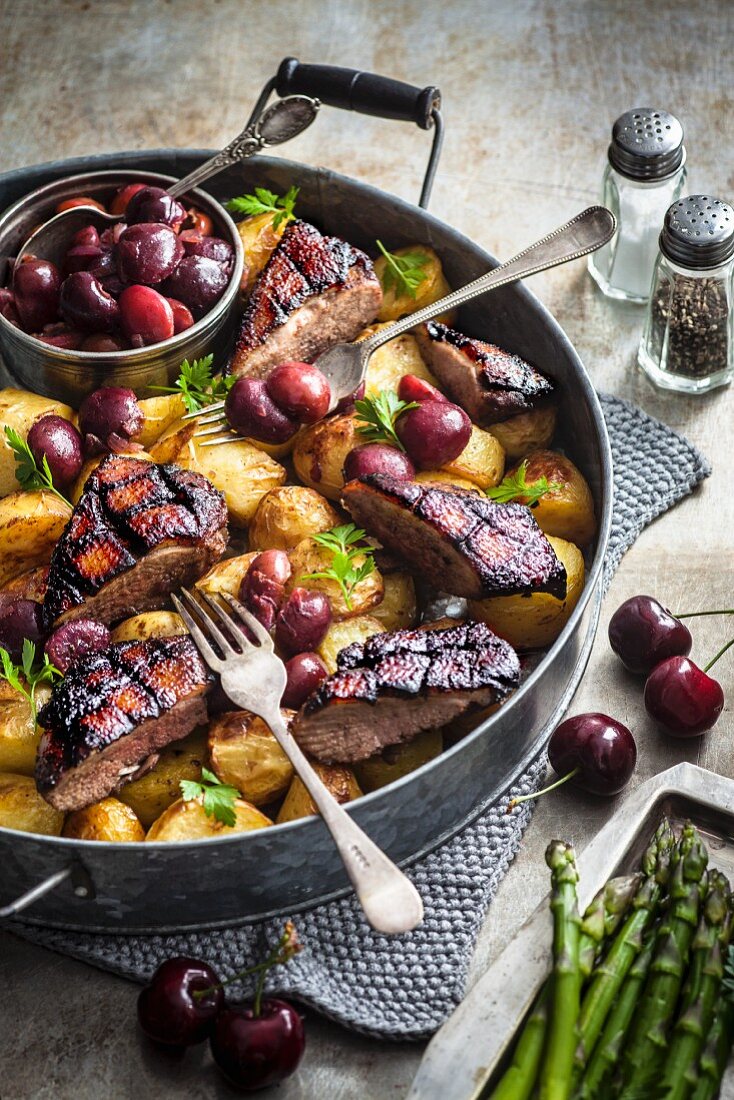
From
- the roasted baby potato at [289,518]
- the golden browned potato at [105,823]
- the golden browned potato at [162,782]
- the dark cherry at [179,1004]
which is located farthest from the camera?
the roasted baby potato at [289,518]

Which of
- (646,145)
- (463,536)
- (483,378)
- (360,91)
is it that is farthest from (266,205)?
(463,536)

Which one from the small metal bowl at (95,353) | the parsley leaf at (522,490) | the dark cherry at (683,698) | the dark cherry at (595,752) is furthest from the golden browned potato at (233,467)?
the dark cherry at (683,698)

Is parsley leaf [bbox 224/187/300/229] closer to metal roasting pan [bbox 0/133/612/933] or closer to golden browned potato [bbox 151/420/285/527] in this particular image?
metal roasting pan [bbox 0/133/612/933]

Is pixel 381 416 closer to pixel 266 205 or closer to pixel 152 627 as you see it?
pixel 152 627

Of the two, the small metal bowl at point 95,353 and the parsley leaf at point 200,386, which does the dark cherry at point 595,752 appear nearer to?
the parsley leaf at point 200,386

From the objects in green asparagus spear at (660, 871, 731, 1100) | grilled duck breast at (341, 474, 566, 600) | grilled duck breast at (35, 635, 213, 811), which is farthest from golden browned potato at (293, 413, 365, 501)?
green asparagus spear at (660, 871, 731, 1100)

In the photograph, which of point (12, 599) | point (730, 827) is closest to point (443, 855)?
point (730, 827)

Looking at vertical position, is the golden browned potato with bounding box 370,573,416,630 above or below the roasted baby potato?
below
